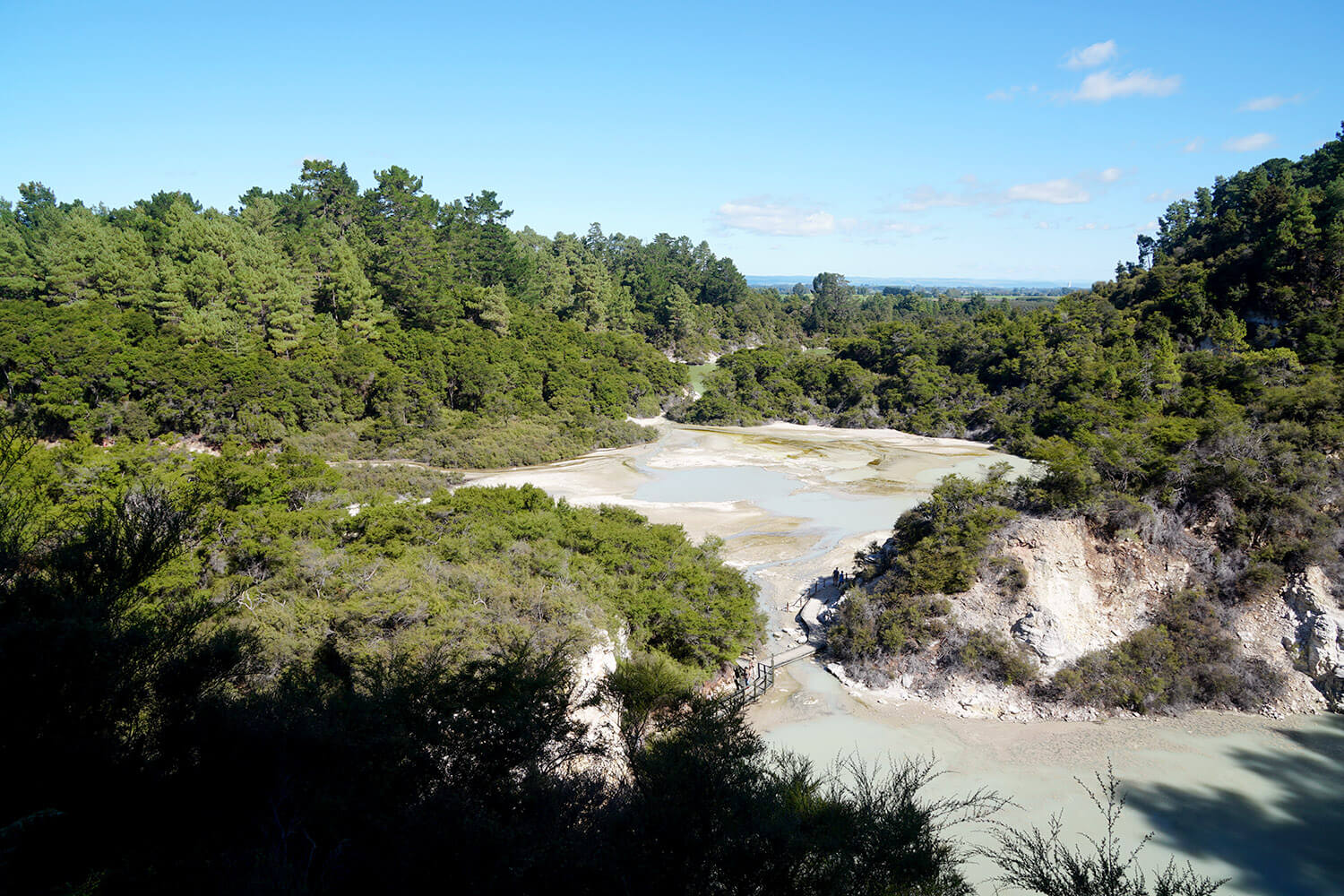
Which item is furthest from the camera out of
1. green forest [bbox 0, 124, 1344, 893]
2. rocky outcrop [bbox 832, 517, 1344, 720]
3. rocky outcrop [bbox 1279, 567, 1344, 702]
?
rocky outcrop [bbox 832, 517, 1344, 720]

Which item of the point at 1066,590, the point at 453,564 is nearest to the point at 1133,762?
the point at 1066,590

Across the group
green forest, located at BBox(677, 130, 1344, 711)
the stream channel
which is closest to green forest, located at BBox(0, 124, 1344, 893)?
green forest, located at BBox(677, 130, 1344, 711)

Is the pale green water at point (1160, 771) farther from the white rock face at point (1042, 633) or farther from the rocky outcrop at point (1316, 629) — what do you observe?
the white rock face at point (1042, 633)

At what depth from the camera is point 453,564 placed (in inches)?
597

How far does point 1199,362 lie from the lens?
3738 centimetres

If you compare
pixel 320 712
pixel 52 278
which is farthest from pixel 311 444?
pixel 320 712

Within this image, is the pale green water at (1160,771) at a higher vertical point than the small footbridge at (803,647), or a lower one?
lower

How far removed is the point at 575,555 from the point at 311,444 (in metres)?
22.8

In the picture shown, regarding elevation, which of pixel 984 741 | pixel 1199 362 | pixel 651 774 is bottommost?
pixel 984 741

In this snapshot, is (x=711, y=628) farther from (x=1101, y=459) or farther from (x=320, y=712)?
(x=1101, y=459)

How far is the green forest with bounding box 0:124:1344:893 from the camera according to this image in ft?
21.6

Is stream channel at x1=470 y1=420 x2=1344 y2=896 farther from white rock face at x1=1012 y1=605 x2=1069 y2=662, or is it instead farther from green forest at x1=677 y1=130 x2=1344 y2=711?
white rock face at x1=1012 y1=605 x2=1069 y2=662

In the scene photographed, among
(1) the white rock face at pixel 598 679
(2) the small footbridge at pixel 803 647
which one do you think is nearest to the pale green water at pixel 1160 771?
(2) the small footbridge at pixel 803 647

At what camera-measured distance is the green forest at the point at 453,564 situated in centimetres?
658
